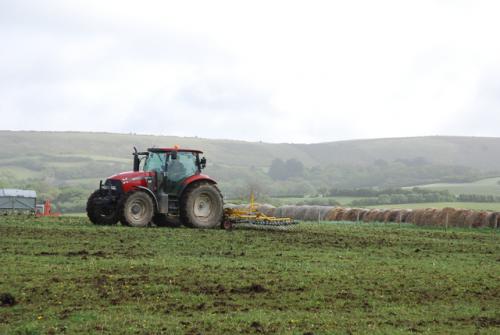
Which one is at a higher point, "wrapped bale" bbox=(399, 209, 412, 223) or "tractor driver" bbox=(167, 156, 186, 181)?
"tractor driver" bbox=(167, 156, 186, 181)

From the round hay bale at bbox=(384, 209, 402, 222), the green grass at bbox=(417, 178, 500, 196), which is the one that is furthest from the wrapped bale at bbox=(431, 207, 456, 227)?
the green grass at bbox=(417, 178, 500, 196)

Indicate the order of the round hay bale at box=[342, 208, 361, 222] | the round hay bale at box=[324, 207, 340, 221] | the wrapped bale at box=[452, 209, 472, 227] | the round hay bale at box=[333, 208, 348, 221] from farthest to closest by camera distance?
the round hay bale at box=[324, 207, 340, 221] < the round hay bale at box=[333, 208, 348, 221] < the round hay bale at box=[342, 208, 361, 222] < the wrapped bale at box=[452, 209, 472, 227]

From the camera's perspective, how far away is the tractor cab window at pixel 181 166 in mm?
26281

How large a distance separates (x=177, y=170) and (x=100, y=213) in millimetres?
2903

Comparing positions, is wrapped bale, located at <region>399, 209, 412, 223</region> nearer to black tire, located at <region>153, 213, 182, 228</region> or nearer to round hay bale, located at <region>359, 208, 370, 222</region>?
round hay bale, located at <region>359, 208, 370, 222</region>

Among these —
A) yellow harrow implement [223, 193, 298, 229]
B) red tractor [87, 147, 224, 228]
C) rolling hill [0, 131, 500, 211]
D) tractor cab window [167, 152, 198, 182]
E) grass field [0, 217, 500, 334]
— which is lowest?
grass field [0, 217, 500, 334]

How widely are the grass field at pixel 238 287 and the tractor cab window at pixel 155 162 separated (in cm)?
575

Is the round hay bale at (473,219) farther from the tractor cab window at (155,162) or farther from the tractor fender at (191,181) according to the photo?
the tractor cab window at (155,162)

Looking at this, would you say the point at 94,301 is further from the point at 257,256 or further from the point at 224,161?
the point at 224,161

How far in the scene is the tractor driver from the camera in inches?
1034

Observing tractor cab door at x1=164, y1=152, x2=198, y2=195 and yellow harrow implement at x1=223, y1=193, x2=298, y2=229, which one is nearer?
yellow harrow implement at x1=223, y1=193, x2=298, y2=229

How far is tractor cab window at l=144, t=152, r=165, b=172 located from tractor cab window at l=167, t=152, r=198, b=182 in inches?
10.1

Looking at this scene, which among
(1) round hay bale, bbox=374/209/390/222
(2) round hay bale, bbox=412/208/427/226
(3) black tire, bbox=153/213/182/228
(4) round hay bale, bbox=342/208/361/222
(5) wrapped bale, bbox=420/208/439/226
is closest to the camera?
(3) black tire, bbox=153/213/182/228

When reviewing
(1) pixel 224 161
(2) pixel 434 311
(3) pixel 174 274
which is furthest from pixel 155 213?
(1) pixel 224 161
